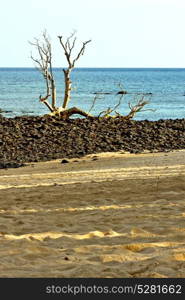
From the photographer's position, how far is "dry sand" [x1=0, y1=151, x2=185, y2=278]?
6.60 metres

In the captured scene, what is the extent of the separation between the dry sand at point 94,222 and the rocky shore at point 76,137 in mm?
3008

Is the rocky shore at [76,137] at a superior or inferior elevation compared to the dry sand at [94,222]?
inferior

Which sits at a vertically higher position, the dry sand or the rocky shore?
the dry sand

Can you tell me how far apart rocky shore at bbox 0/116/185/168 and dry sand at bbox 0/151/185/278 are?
3008 millimetres

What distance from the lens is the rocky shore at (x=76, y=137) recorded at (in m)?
18.8

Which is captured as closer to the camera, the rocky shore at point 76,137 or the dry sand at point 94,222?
the dry sand at point 94,222

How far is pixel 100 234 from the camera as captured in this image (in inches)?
320

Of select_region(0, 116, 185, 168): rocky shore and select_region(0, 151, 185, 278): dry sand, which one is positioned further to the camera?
select_region(0, 116, 185, 168): rocky shore

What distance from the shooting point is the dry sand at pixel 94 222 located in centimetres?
660

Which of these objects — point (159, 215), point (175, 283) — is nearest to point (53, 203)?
point (159, 215)

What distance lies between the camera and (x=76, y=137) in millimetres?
20656

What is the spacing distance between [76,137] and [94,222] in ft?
38.6

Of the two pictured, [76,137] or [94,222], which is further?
[76,137]

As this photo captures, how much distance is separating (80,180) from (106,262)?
23.7ft
